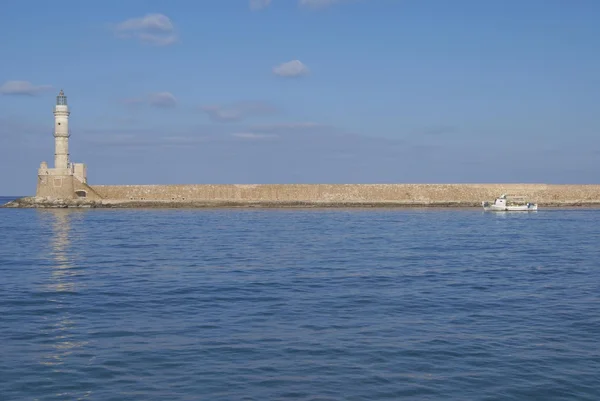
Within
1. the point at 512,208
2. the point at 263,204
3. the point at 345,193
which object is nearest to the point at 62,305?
the point at 512,208

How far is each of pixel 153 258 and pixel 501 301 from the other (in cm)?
1218

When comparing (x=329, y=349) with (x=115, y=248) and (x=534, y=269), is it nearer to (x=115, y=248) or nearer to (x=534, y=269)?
(x=534, y=269)

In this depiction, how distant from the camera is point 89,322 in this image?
11867mm

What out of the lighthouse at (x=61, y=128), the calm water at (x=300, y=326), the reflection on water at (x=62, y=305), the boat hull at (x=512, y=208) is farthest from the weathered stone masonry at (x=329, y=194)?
the calm water at (x=300, y=326)

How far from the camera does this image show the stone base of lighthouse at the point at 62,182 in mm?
68688

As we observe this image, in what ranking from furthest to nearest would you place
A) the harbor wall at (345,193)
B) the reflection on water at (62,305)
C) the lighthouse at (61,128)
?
the harbor wall at (345,193), the lighthouse at (61,128), the reflection on water at (62,305)

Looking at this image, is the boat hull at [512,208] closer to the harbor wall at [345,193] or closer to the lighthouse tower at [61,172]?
the harbor wall at [345,193]

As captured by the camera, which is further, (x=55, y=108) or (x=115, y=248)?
(x=55, y=108)

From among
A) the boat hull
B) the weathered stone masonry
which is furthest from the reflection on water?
the weathered stone masonry

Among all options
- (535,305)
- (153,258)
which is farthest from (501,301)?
(153,258)

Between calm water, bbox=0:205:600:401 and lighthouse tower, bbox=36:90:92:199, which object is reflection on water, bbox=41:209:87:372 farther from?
lighthouse tower, bbox=36:90:92:199

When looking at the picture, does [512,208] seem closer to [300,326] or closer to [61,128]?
[61,128]

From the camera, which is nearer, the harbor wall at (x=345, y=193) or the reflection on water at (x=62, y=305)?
the reflection on water at (x=62, y=305)

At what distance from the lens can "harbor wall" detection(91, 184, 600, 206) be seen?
73.9 m
